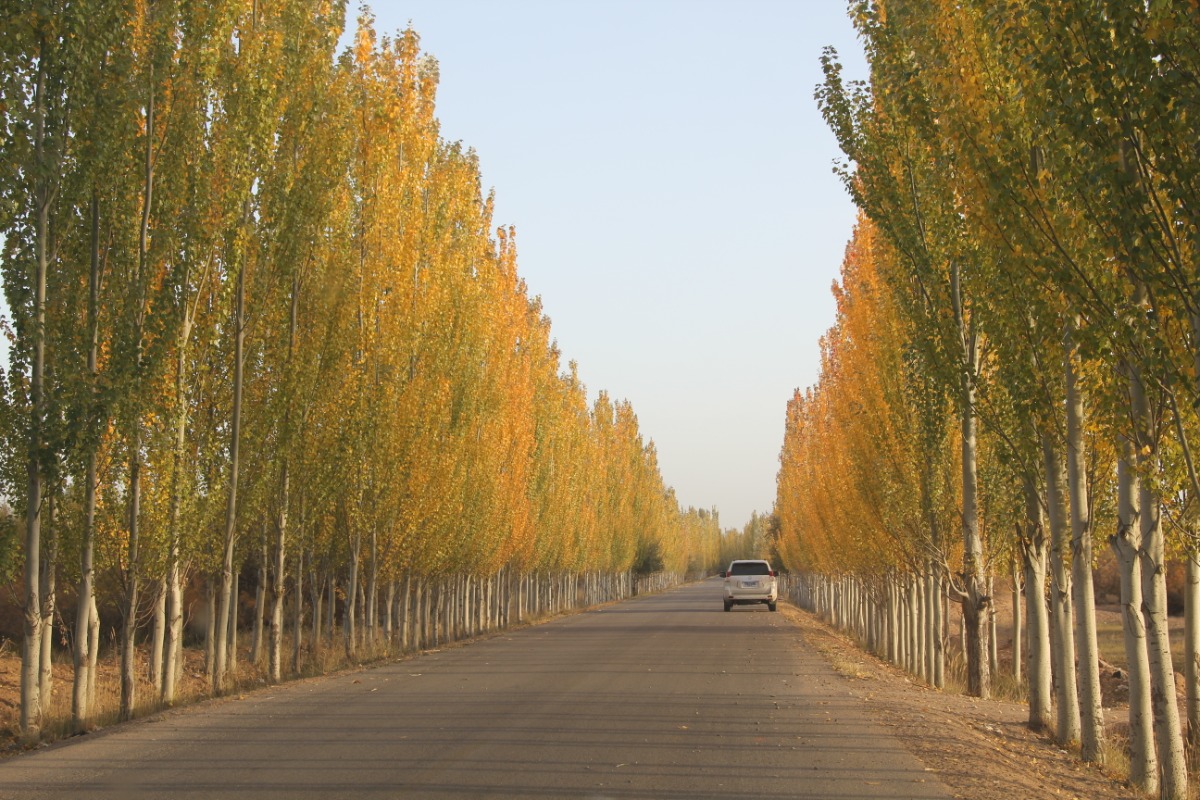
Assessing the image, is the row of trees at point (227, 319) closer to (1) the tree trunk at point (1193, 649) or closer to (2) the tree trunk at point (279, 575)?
(2) the tree trunk at point (279, 575)

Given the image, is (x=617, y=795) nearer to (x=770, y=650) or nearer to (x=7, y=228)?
(x=7, y=228)

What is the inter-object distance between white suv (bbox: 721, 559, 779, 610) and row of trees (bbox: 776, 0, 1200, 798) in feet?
87.4

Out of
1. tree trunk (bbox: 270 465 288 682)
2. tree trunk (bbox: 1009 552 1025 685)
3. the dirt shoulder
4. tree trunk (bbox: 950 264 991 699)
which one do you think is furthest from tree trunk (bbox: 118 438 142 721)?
tree trunk (bbox: 1009 552 1025 685)

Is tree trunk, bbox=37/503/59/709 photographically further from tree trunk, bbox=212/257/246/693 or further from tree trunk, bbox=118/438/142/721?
tree trunk, bbox=212/257/246/693

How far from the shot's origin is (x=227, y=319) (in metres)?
18.8

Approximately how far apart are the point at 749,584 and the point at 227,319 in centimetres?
3411

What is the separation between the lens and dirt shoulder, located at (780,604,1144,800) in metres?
9.52

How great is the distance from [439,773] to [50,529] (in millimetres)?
8338

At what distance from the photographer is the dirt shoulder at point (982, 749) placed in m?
9.52

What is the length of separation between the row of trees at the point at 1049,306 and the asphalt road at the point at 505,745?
281 centimetres

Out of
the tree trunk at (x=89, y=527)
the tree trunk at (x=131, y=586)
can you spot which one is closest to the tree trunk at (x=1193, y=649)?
the tree trunk at (x=131, y=586)

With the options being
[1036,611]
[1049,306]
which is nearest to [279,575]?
[1036,611]

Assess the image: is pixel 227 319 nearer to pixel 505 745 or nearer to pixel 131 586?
pixel 131 586

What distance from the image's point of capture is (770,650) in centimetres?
2505
